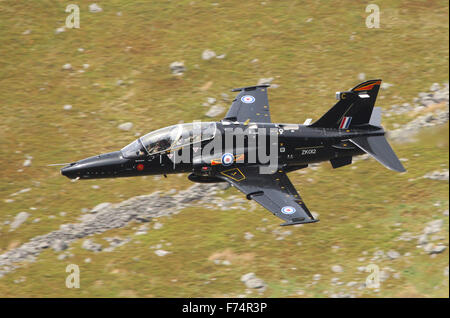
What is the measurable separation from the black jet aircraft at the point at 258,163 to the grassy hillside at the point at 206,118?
2116 millimetres

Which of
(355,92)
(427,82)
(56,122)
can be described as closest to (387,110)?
(427,82)

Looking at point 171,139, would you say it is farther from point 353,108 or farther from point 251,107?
point 353,108

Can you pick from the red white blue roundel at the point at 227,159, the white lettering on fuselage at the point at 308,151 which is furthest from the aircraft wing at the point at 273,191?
the white lettering on fuselage at the point at 308,151

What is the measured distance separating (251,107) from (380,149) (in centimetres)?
548

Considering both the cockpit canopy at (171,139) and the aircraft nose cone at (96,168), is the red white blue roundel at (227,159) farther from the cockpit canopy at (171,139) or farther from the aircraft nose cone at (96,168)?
the aircraft nose cone at (96,168)

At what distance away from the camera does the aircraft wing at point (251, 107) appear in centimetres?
2489

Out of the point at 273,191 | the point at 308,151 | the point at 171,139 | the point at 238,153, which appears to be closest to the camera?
the point at 273,191

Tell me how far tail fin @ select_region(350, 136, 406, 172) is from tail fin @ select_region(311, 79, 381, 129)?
0.66 metres

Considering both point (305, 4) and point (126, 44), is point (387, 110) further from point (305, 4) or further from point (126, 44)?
point (126, 44)

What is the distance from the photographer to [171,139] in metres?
22.5

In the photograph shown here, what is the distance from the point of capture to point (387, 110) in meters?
28.0

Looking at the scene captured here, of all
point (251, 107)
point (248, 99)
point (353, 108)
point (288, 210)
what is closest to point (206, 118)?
point (248, 99)

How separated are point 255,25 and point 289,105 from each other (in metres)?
6.04

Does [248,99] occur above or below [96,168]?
above
